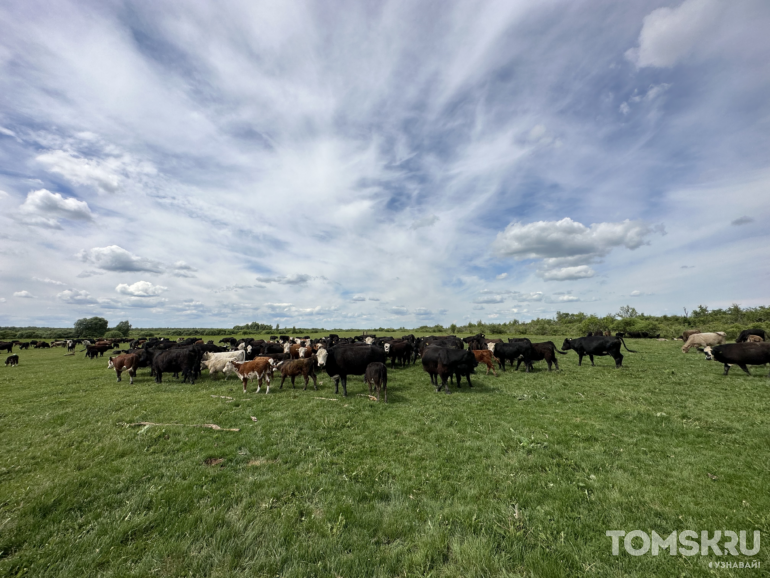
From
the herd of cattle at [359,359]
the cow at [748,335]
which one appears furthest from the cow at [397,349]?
the cow at [748,335]

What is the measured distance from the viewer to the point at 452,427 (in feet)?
28.8

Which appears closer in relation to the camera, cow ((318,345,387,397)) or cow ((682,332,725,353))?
cow ((318,345,387,397))

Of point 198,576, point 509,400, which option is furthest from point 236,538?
point 509,400

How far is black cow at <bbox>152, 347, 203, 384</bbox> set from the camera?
15859mm

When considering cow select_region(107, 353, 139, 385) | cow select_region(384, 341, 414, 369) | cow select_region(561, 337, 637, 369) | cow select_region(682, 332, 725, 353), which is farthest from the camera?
cow select_region(682, 332, 725, 353)

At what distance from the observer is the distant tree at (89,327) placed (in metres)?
71.6

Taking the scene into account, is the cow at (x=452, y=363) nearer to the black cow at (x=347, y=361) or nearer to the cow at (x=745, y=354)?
the black cow at (x=347, y=361)

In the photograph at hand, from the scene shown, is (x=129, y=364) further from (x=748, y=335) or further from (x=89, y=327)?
(x=89, y=327)

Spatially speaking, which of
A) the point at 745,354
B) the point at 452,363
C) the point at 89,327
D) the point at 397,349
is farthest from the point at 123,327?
the point at 745,354

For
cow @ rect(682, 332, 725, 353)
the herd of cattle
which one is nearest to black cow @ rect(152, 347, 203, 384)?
the herd of cattle

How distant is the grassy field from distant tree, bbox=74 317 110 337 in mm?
87006

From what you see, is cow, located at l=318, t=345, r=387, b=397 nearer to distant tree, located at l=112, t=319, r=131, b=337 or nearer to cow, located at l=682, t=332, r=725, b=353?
cow, located at l=682, t=332, r=725, b=353

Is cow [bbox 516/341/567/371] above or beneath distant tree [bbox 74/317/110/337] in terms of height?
beneath

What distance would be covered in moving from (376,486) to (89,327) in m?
101
